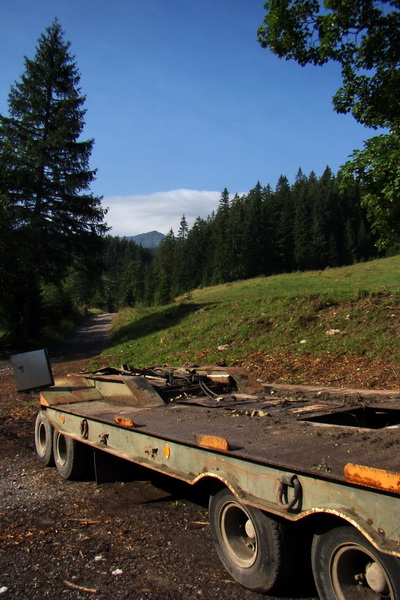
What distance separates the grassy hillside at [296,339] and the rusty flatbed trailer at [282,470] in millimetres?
5926

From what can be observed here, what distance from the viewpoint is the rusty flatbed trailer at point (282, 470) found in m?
2.62

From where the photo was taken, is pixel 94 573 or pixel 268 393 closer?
pixel 94 573

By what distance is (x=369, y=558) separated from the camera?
2.78 meters

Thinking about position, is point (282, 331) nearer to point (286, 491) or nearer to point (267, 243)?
point (286, 491)

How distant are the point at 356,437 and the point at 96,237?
83.4 ft

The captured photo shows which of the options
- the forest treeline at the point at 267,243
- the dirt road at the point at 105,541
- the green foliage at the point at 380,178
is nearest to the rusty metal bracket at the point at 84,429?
the dirt road at the point at 105,541

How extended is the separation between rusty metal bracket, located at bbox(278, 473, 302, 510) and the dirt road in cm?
81

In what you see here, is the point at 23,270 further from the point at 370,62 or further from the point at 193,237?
the point at 193,237

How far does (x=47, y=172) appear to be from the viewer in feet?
85.7

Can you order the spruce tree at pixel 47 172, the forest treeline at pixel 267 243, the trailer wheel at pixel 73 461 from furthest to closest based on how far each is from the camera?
the forest treeline at pixel 267 243
the spruce tree at pixel 47 172
the trailer wheel at pixel 73 461

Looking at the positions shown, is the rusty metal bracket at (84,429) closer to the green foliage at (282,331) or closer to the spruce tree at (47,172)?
the green foliage at (282,331)

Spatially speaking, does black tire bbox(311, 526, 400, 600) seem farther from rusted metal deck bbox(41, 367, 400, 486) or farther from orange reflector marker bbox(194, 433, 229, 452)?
orange reflector marker bbox(194, 433, 229, 452)

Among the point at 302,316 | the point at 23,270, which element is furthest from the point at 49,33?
the point at 302,316

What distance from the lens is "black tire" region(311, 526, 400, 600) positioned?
8.55 ft
